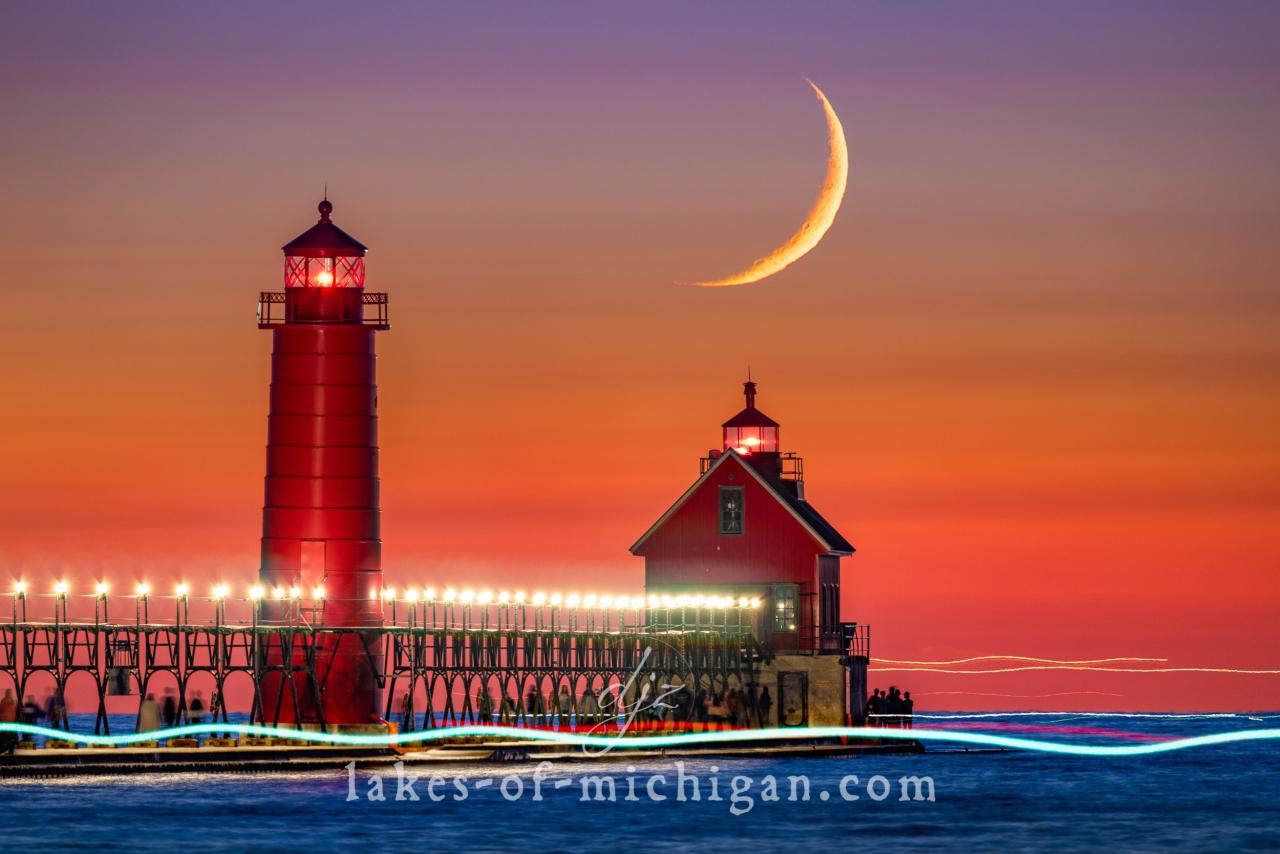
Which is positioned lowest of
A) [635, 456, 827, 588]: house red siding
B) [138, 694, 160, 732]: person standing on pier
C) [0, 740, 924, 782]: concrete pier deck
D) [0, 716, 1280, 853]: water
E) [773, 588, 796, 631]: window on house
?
[0, 716, 1280, 853]: water

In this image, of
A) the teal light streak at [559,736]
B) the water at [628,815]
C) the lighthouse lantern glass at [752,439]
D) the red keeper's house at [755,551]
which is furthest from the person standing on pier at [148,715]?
the lighthouse lantern glass at [752,439]

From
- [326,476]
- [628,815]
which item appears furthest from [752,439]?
[628,815]

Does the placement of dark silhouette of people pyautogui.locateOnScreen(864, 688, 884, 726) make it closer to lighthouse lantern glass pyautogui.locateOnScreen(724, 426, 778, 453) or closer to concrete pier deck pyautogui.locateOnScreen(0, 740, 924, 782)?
lighthouse lantern glass pyautogui.locateOnScreen(724, 426, 778, 453)

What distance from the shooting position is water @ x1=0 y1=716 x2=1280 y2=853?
2462 inches

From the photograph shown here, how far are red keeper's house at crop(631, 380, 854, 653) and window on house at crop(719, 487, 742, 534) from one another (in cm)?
4

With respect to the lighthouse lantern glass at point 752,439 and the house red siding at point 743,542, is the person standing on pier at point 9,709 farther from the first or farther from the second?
the lighthouse lantern glass at point 752,439

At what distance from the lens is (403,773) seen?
76.7 m

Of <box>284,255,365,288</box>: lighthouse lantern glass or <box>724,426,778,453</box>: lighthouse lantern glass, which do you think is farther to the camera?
<box>724,426,778,453</box>: lighthouse lantern glass

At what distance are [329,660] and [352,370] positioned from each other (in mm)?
8984

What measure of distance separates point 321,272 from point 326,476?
21.4 ft

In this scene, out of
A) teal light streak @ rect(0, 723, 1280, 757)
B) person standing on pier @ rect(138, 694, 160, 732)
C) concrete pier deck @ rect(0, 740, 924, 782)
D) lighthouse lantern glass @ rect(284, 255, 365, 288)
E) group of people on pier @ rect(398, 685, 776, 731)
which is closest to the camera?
concrete pier deck @ rect(0, 740, 924, 782)

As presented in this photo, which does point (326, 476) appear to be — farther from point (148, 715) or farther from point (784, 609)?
point (784, 609)

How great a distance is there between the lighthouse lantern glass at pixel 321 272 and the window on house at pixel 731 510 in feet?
68.6

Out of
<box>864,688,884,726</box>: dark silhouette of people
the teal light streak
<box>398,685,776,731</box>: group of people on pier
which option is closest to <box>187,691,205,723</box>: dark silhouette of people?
the teal light streak
